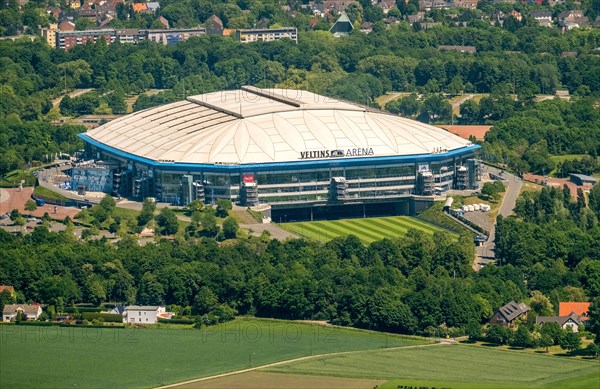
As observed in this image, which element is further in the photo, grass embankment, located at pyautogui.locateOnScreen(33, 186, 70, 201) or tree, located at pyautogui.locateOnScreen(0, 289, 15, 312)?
grass embankment, located at pyautogui.locateOnScreen(33, 186, 70, 201)

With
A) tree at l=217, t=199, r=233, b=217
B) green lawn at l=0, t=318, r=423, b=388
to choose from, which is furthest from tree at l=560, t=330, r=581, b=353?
tree at l=217, t=199, r=233, b=217

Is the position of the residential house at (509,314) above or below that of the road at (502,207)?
below

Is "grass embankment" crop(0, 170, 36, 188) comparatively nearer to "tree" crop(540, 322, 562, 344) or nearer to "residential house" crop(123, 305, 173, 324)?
"residential house" crop(123, 305, 173, 324)

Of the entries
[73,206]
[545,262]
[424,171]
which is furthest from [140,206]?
[545,262]

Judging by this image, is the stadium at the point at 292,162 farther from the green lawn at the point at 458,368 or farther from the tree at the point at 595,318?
the green lawn at the point at 458,368

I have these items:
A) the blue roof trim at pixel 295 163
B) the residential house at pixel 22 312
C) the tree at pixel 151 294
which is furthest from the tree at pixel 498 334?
the blue roof trim at pixel 295 163
